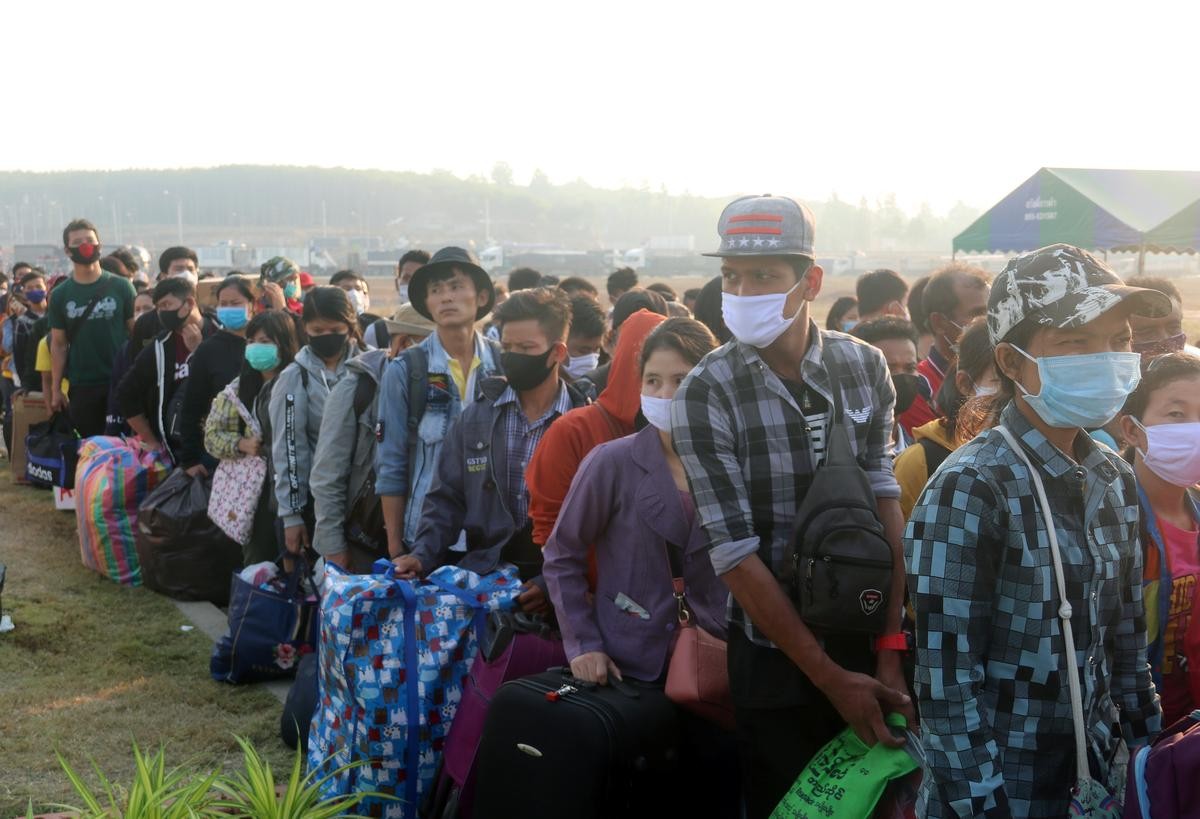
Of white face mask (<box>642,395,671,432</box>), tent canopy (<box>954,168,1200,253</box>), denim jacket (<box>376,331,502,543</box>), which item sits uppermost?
tent canopy (<box>954,168,1200,253</box>)

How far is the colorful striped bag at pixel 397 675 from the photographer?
13.6ft

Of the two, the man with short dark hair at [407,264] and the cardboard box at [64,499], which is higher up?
the man with short dark hair at [407,264]

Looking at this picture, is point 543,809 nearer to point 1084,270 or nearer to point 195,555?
point 1084,270

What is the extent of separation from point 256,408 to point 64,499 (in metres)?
4.58

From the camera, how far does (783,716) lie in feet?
9.84

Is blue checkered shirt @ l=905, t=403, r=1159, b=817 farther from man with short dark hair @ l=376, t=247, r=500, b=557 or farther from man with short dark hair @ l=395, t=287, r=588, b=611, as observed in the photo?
man with short dark hair @ l=376, t=247, r=500, b=557

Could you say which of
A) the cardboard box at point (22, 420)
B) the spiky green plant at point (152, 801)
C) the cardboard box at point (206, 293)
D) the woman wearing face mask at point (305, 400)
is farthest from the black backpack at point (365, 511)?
the cardboard box at point (22, 420)

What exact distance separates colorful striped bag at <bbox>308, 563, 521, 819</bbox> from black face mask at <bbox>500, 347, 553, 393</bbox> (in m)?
0.76

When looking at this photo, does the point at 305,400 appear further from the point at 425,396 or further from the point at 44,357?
the point at 44,357

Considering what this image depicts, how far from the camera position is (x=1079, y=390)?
2.42m

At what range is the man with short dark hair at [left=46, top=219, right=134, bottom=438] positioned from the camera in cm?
984

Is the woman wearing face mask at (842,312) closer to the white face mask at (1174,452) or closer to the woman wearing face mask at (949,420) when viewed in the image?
the woman wearing face mask at (949,420)

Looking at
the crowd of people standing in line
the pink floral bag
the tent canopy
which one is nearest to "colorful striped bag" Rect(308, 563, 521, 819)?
the crowd of people standing in line

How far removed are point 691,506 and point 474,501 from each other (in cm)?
127
